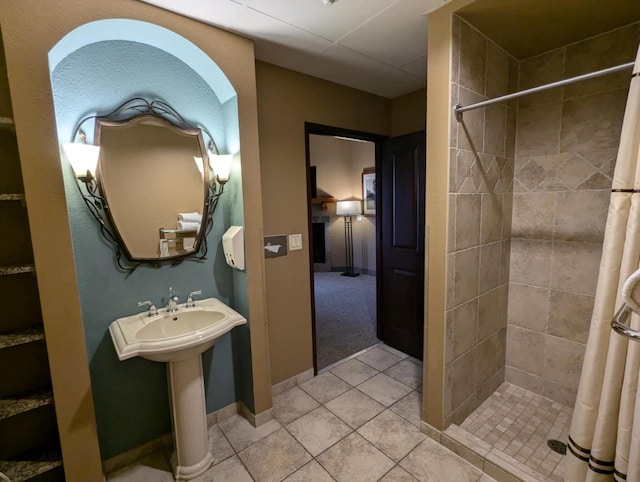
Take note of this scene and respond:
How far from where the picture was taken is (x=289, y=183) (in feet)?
7.49

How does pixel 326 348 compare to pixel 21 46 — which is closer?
pixel 21 46

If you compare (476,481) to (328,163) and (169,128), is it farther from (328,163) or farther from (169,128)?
(328,163)

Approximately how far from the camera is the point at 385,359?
2836mm

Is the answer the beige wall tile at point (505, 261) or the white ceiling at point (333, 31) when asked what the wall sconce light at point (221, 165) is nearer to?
the white ceiling at point (333, 31)

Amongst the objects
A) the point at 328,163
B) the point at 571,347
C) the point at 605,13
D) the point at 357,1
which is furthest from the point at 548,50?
the point at 328,163

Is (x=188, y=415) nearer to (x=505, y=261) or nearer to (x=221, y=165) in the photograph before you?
(x=221, y=165)

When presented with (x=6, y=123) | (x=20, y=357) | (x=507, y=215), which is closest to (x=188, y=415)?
(x=20, y=357)

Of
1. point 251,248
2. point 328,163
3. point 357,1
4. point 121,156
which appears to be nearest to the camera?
point 357,1

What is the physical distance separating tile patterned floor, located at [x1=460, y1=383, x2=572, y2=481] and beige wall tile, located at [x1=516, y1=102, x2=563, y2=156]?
169cm

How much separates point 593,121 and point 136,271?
9.20 feet

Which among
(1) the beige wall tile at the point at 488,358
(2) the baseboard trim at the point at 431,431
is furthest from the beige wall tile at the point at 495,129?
(2) the baseboard trim at the point at 431,431

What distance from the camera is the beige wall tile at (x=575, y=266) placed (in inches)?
74.2

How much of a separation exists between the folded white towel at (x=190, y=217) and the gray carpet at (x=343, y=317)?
5.52 ft

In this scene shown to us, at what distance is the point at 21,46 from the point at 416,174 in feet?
8.01
